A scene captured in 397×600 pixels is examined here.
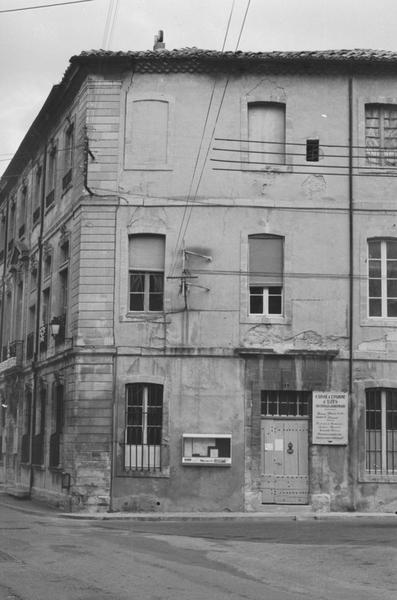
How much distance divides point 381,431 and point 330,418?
122 centimetres

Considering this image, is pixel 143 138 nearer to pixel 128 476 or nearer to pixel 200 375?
pixel 200 375

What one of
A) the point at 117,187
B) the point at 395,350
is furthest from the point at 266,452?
the point at 117,187

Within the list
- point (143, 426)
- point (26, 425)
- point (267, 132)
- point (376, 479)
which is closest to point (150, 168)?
point (267, 132)

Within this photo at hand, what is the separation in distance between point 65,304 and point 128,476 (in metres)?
5.38

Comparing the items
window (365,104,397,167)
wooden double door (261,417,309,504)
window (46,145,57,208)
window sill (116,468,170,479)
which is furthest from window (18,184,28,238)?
wooden double door (261,417,309,504)

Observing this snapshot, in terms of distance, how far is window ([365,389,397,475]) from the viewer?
21328 millimetres

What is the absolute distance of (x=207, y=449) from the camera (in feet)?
69.6

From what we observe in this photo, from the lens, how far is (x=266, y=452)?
21.4 metres

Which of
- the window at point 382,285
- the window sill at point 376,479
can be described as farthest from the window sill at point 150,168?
the window sill at point 376,479

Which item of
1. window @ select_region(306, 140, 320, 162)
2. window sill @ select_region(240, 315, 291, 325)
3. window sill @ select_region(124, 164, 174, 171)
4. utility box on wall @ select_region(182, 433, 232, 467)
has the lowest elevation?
utility box on wall @ select_region(182, 433, 232, 467)

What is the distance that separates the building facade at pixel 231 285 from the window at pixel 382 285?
33mm

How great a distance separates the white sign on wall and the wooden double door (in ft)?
1.14

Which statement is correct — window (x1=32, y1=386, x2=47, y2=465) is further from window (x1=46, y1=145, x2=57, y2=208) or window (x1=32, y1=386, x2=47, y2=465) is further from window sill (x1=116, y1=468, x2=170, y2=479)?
window (x1=46, y1=145, x2=57, y2=208)

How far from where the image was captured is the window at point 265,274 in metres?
21.9
